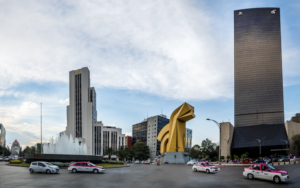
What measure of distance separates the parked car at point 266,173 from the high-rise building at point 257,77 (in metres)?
88.9

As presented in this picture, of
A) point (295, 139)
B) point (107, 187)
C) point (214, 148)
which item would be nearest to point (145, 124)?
point (214, 148)

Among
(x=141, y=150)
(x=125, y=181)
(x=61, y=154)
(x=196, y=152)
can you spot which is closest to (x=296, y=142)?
(x=196, y=152)

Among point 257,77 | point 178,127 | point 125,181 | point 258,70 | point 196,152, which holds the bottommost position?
point 196,152

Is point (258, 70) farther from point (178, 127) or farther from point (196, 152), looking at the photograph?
point (178, 127)

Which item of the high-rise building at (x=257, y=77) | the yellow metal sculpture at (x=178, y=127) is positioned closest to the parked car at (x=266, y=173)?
the yellow metal sculpture at (x=178, y=127)

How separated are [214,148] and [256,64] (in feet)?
154

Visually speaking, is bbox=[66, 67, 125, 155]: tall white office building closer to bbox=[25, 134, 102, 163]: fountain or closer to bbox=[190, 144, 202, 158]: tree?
bbox=[25, 134, 102, 163]: fountain

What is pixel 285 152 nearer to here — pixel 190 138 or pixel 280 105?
pixel 280 105

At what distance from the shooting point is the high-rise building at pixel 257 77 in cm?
11188

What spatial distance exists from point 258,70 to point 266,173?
366 feet

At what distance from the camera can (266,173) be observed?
2053 cm

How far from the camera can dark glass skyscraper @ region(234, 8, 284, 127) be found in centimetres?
11719

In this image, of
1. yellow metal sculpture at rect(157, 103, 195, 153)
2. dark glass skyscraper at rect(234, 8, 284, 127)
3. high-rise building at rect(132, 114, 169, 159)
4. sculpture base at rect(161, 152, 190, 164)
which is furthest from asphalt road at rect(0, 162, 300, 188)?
high-rise building at rect(132, 114, 169, 159)

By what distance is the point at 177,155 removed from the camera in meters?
67.8
